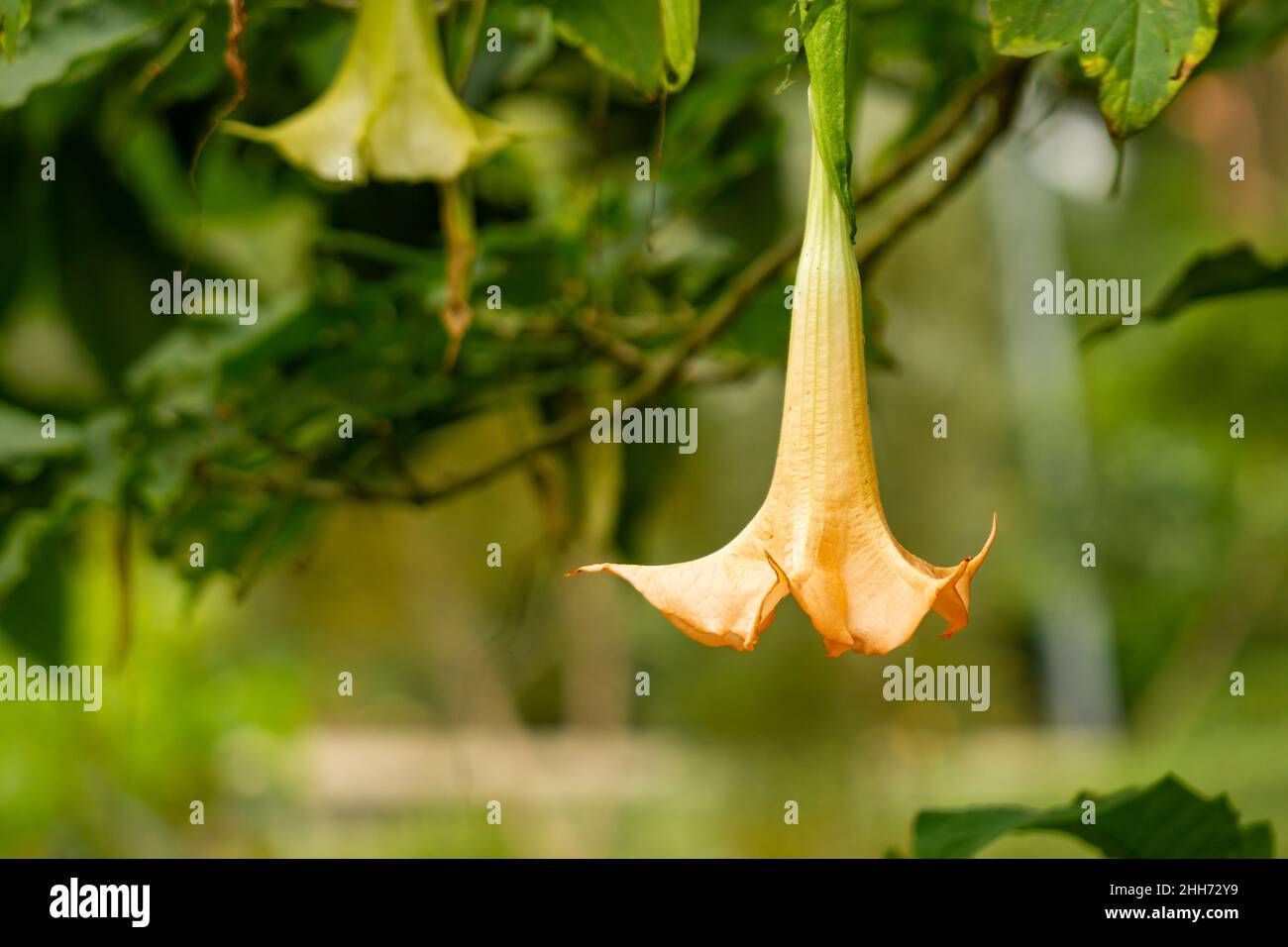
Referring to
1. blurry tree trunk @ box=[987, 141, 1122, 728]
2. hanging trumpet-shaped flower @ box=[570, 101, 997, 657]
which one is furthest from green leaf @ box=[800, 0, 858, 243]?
blurry tree trunk @ box=[987, 141, 1122, 728]

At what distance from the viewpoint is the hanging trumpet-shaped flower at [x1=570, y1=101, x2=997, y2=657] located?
0.33 metres

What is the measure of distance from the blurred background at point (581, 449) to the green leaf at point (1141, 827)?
241 mm

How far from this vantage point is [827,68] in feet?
1.08

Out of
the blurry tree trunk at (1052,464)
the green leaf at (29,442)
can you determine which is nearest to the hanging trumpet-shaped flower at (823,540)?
the green leaf at (29,442)

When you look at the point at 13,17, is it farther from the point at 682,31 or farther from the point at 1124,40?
the point at 1124,40

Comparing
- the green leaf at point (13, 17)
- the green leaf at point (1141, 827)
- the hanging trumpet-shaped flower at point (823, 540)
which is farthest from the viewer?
the green leaf at point (1141, 827)

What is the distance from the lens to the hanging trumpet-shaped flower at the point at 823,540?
33 centimetres

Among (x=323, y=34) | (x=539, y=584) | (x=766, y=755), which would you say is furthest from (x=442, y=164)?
(x=766, y=755)

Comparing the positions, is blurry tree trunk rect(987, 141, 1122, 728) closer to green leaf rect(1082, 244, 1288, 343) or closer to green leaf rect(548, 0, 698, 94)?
green leaf rect(1082, 244, 1288, 343)

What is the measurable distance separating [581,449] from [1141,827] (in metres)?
0.58

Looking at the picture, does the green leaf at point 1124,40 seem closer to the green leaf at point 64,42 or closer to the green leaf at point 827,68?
the green leaf at point 827,68

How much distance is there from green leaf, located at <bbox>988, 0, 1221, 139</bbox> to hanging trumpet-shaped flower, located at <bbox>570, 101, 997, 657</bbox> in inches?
2.9
